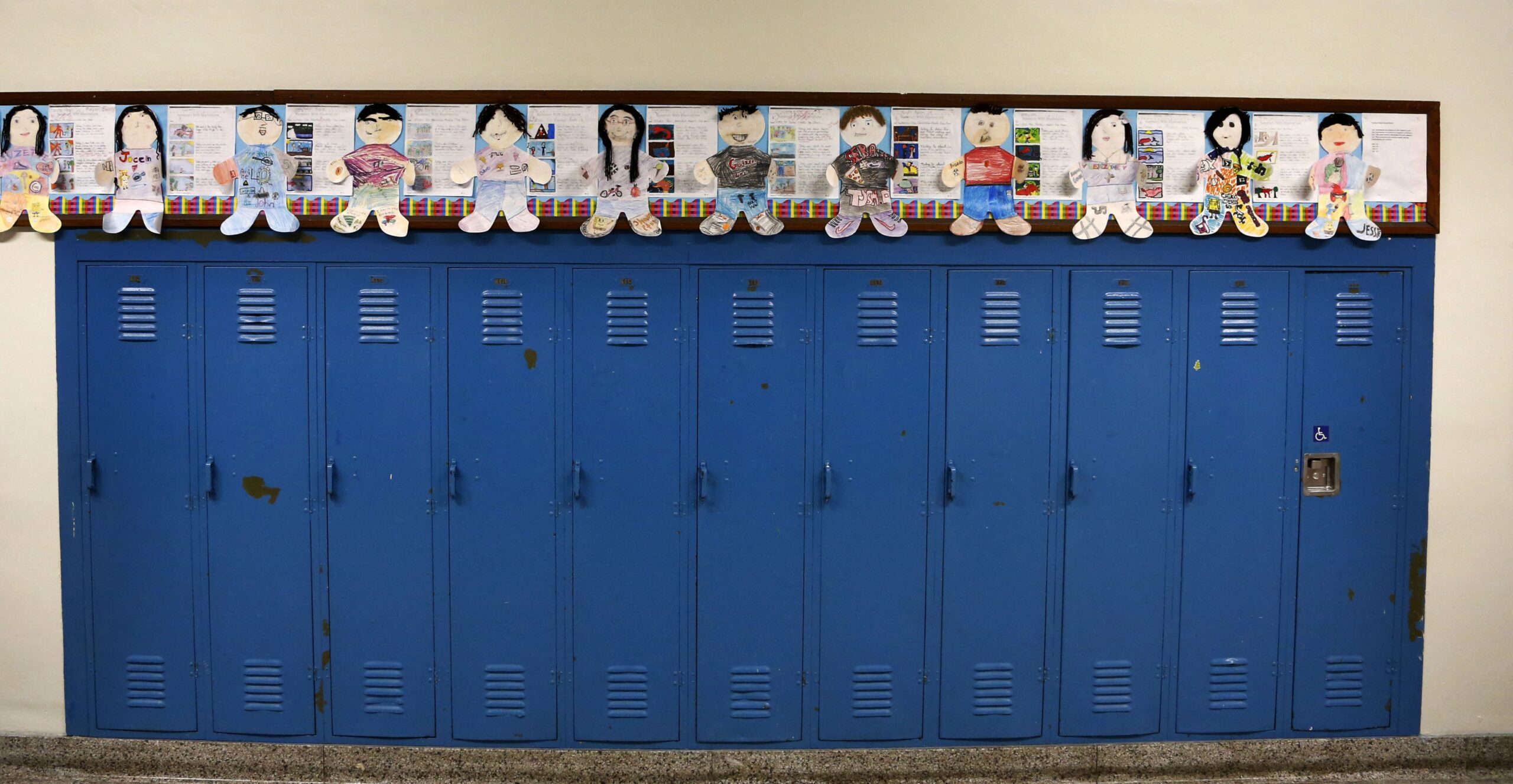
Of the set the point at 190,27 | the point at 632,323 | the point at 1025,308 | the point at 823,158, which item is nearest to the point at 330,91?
the point at 190,27

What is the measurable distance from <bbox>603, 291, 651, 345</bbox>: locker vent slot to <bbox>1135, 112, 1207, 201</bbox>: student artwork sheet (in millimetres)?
1982

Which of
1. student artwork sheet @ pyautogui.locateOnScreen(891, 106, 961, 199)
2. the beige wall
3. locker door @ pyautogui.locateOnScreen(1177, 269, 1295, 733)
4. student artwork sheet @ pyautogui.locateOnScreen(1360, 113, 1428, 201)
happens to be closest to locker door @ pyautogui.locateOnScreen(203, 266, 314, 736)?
the beige wall

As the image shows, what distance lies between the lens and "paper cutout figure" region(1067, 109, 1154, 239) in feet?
10.1

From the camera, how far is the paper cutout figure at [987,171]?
3068 millimetres

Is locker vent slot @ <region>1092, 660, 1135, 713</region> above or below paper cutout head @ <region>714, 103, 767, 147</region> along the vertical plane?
below

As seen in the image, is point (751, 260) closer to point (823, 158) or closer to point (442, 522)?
point (823, 158)

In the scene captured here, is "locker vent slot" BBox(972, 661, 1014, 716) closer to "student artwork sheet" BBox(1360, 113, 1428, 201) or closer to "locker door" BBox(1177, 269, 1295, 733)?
"locker door" BBox(1177, 269, 1295, 733)

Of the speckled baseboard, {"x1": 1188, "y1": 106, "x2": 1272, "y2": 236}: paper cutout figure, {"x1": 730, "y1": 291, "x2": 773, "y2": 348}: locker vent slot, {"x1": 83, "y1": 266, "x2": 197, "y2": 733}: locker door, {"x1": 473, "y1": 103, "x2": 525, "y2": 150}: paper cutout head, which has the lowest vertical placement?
the speckled baseboard

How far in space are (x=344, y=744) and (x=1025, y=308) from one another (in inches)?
125

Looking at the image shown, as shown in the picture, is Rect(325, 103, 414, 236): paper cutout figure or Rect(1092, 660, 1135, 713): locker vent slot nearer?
Rect(325, 103, 414, 236): paper cutout figure

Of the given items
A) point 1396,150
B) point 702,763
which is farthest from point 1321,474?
point 702,763

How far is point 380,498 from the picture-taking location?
3.12 meters

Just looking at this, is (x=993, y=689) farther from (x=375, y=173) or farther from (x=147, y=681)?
(x=147, y=681)

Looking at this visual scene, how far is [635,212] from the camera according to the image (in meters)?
3.06
